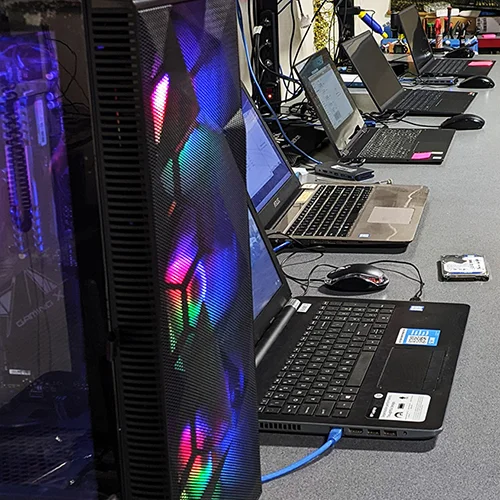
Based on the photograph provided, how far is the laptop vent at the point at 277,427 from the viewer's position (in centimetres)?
104

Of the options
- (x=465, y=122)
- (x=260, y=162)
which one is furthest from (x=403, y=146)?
(x=260, y=162)

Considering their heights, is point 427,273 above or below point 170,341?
below

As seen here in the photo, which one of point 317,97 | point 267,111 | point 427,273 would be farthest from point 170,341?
point 267,111

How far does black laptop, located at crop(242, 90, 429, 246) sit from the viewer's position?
5.39 feet

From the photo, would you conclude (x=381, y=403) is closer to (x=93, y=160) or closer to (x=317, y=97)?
(x=93, y=160)

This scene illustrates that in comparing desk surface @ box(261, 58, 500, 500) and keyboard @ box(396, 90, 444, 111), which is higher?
desk surface @ box(261, 58, 500, 500)

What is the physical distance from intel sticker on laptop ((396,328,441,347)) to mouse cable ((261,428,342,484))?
0.24 m

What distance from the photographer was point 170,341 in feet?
2.07

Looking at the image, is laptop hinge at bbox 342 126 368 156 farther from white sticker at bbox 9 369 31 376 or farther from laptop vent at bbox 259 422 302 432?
white sticker at bbox 9 369 31 376

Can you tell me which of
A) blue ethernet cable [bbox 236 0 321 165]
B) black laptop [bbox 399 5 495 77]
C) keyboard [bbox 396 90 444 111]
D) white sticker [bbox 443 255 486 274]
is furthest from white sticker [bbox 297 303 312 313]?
black laptop [bbox 399 5 495 77]

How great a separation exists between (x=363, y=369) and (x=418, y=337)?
0.40 feet

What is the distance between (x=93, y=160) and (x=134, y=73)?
6cm

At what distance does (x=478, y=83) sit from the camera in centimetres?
309

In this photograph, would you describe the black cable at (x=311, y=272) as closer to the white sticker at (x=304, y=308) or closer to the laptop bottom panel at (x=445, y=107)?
the white sticker at (x=304, y=308)
